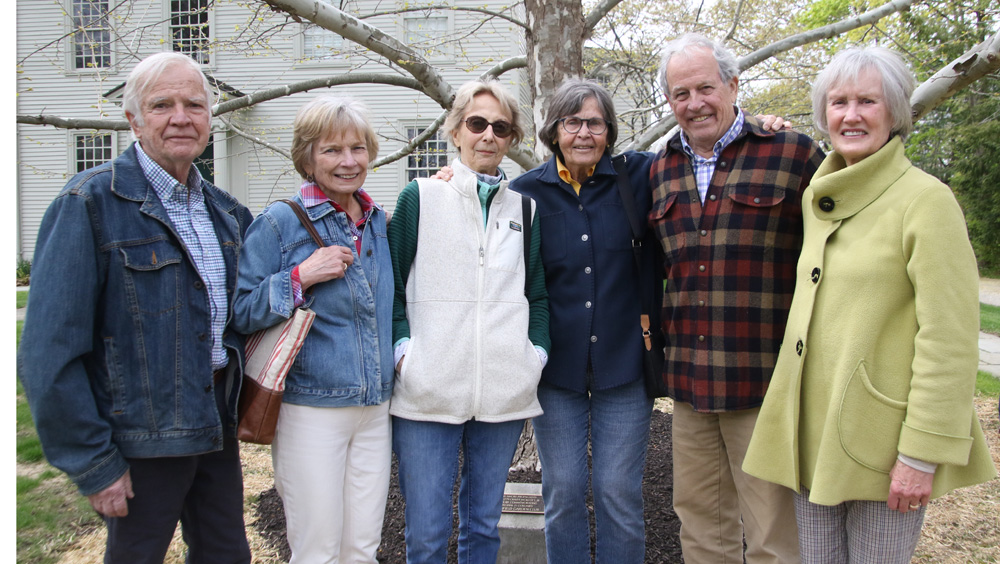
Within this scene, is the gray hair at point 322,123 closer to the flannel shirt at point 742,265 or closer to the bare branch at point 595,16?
the flannel shirt at point 742,265

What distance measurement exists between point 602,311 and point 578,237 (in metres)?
0.34

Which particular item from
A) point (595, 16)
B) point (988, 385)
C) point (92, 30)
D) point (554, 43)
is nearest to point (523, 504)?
point (554, 43)

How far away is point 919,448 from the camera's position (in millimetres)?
1855

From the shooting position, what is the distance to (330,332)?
2.29 meters

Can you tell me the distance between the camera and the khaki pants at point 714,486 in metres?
2.54

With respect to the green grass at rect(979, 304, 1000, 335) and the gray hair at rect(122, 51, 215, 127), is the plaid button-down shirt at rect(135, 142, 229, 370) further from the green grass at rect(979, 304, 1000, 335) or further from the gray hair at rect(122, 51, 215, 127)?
the green grass at rect(979, 304, 1000, 335)

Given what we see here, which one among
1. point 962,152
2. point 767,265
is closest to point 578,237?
point 767,265

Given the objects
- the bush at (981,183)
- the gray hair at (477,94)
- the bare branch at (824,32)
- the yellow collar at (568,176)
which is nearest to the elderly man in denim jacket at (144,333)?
the gray hair at (477,94)

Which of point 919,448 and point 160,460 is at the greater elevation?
point 919,448

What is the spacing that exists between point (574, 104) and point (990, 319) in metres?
12.6

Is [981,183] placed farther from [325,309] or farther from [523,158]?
[325,309]

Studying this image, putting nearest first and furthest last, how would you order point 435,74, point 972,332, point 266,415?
1. point 972,332
2. point 266,415
3. point 435,74

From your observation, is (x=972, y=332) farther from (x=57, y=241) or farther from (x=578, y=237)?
(x=57, y=241)

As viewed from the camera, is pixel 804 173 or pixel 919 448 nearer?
pixel 919 448
